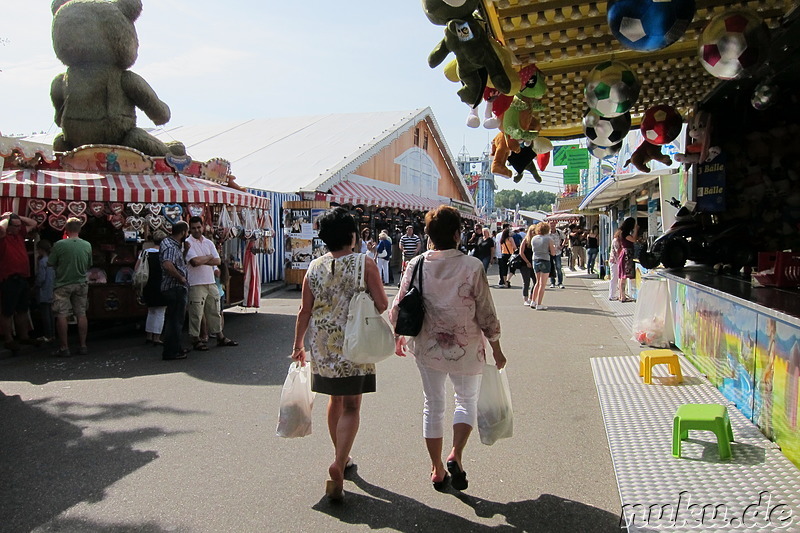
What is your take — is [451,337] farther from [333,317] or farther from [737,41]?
[737,41]

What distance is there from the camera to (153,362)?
7.53 metres

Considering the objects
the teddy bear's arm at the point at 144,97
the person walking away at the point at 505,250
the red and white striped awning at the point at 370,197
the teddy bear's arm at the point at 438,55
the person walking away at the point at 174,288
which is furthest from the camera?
the red and white striped awning at the point at 370,197

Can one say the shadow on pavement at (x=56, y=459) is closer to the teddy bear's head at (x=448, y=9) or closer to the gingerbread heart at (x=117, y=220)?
the teddy bear's head at (x=448, y=9)

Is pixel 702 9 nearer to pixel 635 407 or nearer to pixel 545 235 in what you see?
pixel 635 407

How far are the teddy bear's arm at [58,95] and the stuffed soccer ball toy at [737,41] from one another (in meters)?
10.9

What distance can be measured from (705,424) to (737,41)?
2543 millimetres

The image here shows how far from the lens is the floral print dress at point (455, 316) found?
3.63 metres

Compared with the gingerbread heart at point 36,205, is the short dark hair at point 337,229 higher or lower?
lower

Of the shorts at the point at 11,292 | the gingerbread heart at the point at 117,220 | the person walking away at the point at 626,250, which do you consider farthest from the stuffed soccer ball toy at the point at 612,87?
the person walking away at the point at 626,250

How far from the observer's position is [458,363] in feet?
11.9

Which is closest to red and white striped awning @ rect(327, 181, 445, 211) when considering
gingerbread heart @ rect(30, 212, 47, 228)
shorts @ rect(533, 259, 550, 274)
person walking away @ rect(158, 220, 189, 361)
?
shorts @ rect(533, 259, 550, 274)

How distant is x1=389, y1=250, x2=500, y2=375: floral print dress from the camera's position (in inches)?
143

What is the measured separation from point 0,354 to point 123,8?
21.1ft

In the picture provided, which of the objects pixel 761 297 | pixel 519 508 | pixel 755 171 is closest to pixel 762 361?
pixel 761 297
